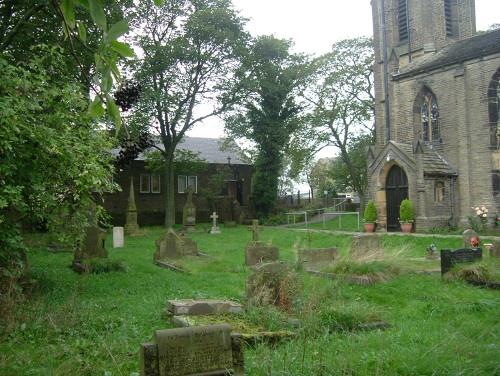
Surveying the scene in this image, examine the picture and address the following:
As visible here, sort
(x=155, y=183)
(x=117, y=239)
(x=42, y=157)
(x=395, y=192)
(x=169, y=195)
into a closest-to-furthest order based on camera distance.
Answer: (x=42, y=157) → (x=117, y=239) → (x=395, y=192) → (x=169, y=195) → (x=155, y=183)

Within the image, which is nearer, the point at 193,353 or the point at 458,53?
the point at 193,353

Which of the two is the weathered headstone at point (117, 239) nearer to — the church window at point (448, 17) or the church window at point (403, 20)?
the church window at point (403, 20)

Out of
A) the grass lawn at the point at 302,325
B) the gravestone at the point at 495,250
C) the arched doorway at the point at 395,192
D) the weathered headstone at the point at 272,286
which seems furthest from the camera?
the arched doorway at the point at 395,192

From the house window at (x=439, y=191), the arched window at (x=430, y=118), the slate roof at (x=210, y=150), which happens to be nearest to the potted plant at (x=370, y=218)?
the house window at (x=439, y=191)

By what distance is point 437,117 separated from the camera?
26594 millimetres

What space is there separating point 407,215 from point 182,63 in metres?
17.5

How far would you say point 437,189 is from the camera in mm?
24859

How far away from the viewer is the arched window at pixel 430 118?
2669cm

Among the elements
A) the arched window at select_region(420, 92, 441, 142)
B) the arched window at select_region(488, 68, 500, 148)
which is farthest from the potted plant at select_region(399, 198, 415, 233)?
the arched window at select_region(488, 68, 500, 148)

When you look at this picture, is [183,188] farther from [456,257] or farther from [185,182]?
[456,257]

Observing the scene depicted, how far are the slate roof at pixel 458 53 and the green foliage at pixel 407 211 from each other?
742 centimetres

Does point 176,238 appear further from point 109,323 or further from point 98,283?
point 109,323

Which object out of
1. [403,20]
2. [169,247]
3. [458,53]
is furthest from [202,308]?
[403,20]

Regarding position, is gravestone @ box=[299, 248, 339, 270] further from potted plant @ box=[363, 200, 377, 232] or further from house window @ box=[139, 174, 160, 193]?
house window @ box=[139, 174, 160, 193]
